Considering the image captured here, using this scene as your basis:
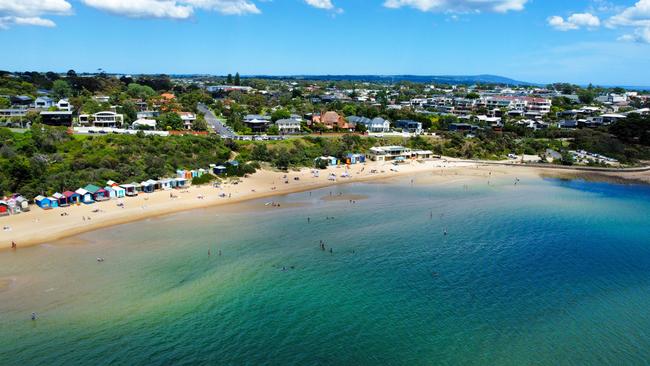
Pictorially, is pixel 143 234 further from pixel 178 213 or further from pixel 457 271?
pixel 457 271

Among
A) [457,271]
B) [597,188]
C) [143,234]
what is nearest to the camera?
[457,271]

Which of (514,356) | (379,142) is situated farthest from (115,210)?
(379,142)

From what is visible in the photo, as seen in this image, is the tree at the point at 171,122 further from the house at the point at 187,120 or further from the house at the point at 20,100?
the house at the point at 20,100

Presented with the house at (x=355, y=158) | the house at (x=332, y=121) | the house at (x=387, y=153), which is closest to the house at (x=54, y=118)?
the house at (x=332, y=121)

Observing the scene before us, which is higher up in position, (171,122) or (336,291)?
(171,122)

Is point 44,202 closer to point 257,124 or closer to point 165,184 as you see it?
point 165,184

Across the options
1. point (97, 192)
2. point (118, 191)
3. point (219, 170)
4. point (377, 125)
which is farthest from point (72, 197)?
point (377, 125)

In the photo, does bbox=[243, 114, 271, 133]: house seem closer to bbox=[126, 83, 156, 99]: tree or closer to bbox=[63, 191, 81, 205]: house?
bbox=[126, 83, 156, 99]: tree
